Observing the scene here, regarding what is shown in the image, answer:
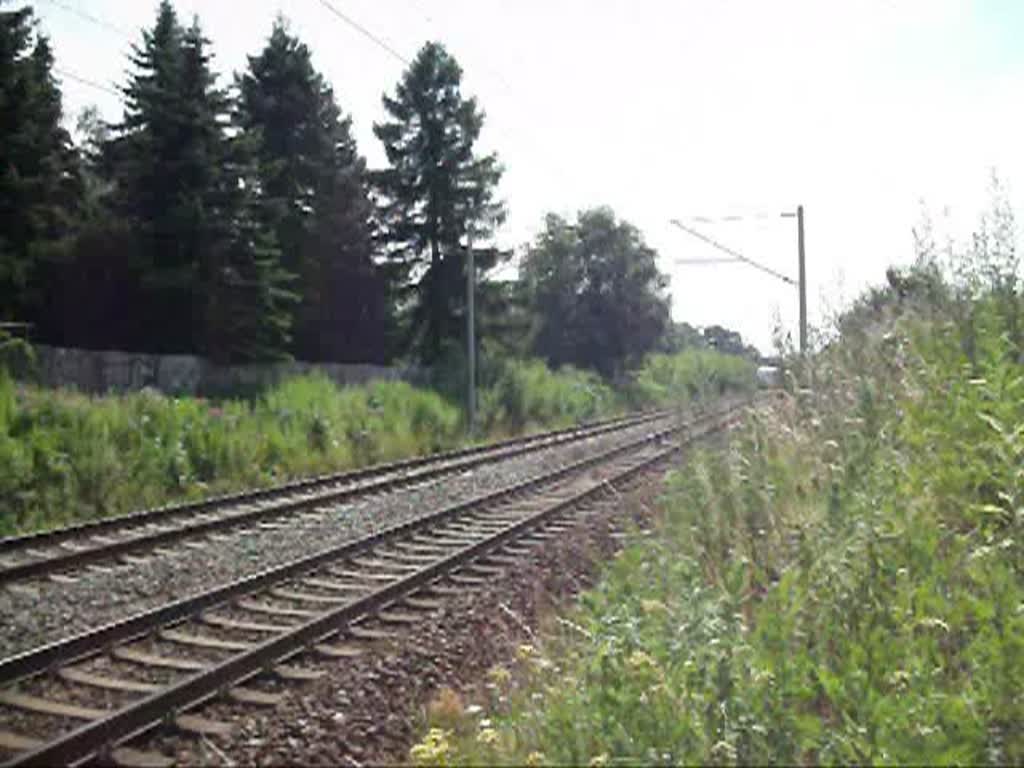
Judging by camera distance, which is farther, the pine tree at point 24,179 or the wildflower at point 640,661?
the pine tree at point 24,179

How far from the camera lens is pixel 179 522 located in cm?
1177

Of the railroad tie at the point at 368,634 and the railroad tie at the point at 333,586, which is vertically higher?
the railroad tie at the point at 333,586

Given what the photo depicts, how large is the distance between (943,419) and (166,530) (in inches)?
302

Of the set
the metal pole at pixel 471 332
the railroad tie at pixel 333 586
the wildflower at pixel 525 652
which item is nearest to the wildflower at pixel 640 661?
the wildflower at pixel 525 652

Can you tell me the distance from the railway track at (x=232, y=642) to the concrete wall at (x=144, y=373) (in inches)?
639

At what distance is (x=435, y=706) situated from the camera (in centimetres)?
547

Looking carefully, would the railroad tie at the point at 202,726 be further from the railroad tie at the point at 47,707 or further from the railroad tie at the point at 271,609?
the railroad tie at the point at 271,609

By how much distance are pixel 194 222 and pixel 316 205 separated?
11855 millimetres

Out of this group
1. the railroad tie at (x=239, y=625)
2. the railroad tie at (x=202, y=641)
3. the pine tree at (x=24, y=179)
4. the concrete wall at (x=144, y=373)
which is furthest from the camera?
the pine tree at (x=24, y=179)

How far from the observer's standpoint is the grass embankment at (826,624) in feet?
12.3

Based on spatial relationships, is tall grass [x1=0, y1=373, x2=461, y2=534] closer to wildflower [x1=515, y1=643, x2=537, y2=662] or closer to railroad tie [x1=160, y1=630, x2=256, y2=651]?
railroad tie [x1=160, y1=630, x2=256, y2=651]

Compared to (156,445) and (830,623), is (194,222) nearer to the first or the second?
(156,445)

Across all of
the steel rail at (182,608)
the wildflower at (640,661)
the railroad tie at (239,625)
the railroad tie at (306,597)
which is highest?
the wildflower at (640,661)

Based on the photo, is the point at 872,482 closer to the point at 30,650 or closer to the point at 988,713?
the point at 988,713
